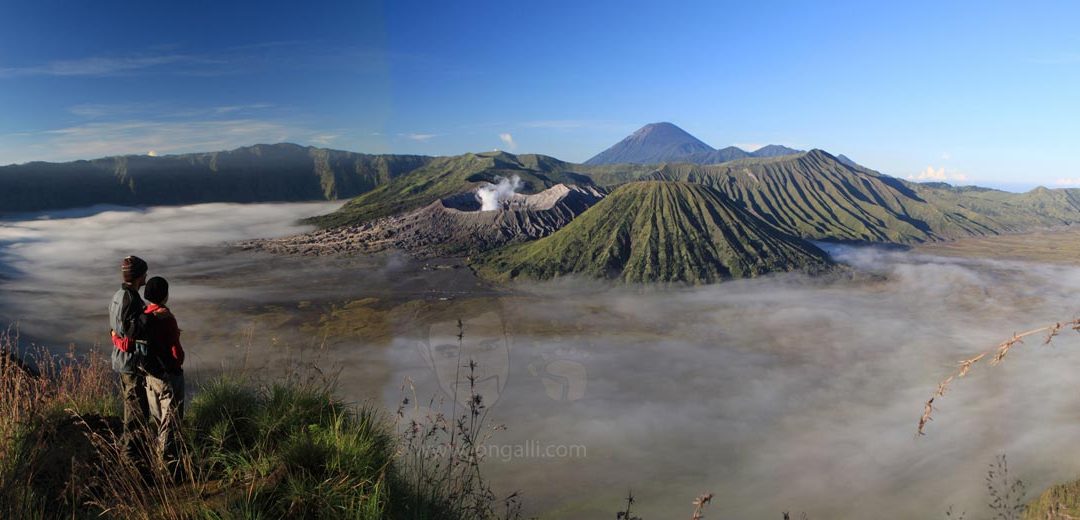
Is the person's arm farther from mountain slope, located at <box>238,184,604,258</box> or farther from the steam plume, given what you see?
the steam plume

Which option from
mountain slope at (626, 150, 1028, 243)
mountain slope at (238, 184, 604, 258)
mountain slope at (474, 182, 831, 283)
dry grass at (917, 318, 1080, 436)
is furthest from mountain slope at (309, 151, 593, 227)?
dry grass at (917, 318, 1080, 436)

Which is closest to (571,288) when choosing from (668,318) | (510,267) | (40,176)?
(510,267)

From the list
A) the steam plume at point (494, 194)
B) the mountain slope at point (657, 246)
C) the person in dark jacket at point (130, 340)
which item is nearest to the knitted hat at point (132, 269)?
the person in dark jacket at point (130, 340)

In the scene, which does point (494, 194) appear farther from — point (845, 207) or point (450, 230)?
point (845, 207)

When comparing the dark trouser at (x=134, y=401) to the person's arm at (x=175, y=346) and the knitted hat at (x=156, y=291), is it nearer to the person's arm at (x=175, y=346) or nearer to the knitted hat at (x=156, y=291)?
the person's arm at (x=175, y=346)

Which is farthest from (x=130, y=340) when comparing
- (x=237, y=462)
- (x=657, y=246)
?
(x=657, y=246)

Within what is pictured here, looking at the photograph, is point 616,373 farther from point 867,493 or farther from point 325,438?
point 325,438
